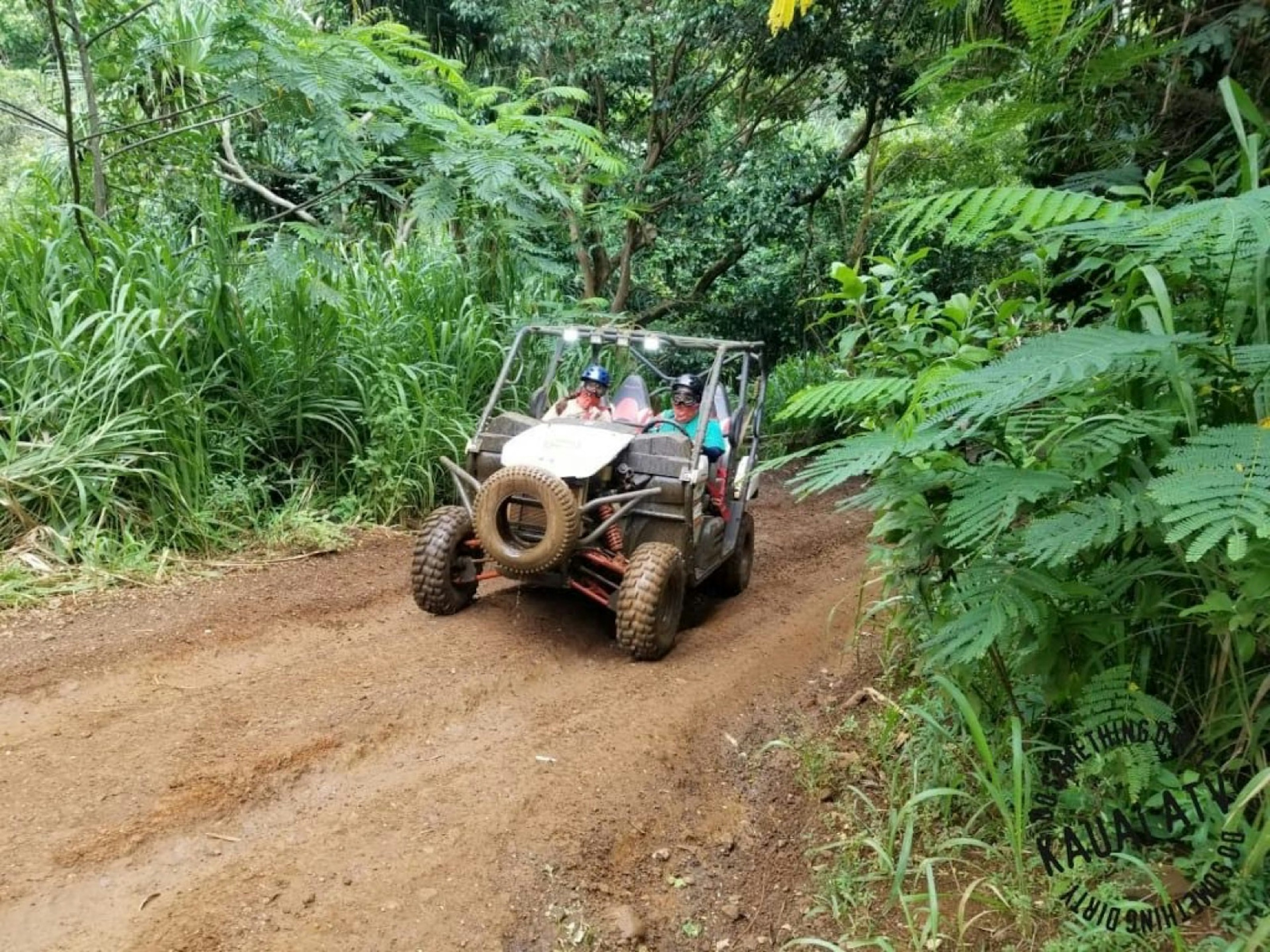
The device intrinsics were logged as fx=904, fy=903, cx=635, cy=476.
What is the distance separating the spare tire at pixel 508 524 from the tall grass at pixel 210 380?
1.76m

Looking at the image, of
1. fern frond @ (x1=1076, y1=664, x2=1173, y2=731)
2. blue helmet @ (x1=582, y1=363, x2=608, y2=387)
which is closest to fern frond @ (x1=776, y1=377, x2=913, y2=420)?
fern frond @ (x1=1076, y1=664, x2=1173, y2=731)

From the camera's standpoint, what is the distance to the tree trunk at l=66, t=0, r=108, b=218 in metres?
4.85

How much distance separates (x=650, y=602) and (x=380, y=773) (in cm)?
147

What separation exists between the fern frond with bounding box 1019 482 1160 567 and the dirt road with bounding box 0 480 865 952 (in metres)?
1.28

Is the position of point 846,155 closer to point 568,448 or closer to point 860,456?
point 568,448

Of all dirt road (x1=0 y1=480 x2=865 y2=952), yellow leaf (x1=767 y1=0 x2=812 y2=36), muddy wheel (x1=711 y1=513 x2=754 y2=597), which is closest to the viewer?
dirt road (x1=0 y1=480 x2=865 y2=952)

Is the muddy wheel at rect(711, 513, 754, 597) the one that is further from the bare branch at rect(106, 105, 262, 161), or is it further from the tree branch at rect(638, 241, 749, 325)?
the tree branch at rect(638, 241, 749, 325)

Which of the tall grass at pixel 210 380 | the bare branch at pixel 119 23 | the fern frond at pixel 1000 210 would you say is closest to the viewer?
the fern frond at pixel 1000 210

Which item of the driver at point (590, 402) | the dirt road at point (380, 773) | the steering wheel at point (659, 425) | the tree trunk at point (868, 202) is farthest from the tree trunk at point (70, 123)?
the tree trunk at point (868, 202)

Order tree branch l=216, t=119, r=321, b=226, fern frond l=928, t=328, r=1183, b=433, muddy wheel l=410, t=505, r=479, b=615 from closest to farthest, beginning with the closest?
fern frond l=928, t=328, r=1183, b=433 → muddy wheel l=410, t=505, r=479, b=615 → tree branch l=216, t=119, r=321, b=226

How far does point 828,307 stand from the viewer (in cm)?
1159

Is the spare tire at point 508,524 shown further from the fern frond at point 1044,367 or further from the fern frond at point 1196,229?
the fern frond at point 1196,229

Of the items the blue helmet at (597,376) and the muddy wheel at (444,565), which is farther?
the blue helmet at (597,376)

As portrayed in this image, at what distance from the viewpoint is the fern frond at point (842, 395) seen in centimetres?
222
